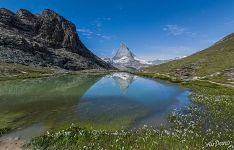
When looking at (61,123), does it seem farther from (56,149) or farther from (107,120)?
(56,149)

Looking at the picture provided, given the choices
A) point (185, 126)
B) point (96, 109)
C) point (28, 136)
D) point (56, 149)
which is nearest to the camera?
point (56, 149)

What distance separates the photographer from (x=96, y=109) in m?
41.2

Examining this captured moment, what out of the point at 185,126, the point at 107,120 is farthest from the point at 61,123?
the point at 185,126

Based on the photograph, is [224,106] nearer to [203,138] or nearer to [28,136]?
[203,138]

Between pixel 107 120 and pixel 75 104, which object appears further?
pixel 75 104

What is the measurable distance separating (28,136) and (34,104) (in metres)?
20.2

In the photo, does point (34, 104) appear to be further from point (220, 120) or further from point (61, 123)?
point (220, 120)

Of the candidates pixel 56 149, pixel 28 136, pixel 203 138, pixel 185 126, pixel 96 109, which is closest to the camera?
pixel 56 149

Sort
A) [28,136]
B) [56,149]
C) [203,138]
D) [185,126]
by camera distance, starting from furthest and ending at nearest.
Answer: [185,126] < [28,136] < [203,138] < [56,149]

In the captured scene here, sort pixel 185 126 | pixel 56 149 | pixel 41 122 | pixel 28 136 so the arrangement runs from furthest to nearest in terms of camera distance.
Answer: pixel 41 122 < pixel 185 126 < pixel 28 136 < pixel 56 149

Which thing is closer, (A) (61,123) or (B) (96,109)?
(A) (61,123)

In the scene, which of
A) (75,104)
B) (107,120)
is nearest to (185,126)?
(107,120)

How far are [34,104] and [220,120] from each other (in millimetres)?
29002

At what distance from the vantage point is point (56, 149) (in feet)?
74.6
